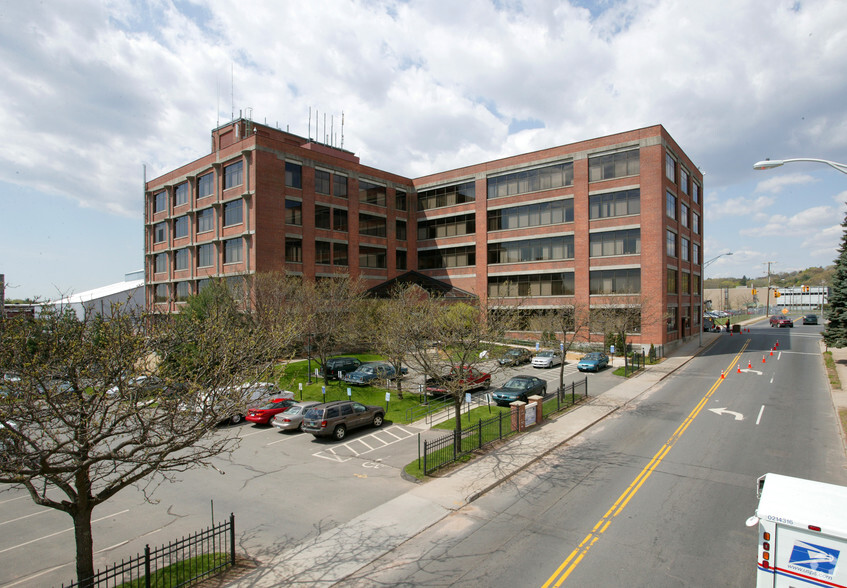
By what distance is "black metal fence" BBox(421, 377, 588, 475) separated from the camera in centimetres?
1560

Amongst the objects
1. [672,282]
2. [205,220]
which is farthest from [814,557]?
[205,220]

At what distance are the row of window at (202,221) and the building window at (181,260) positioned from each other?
1716 millimetres

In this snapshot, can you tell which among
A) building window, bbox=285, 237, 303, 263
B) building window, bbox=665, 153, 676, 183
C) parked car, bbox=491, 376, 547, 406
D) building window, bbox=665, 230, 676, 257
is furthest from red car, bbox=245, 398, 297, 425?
building window, bbox=665, 153, 676, 183

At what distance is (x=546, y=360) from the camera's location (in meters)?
35.7

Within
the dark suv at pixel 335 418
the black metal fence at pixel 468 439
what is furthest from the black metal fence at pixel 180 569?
the dark suv at pixel 335 418

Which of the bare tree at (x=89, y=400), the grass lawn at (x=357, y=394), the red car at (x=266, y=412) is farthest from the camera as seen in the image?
the grass lawn at (x=357, y=394)

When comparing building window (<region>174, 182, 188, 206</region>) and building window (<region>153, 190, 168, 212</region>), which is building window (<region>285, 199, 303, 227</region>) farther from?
building window (<region>153, 190, 168, 212</region>)

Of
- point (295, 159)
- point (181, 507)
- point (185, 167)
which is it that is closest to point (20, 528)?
point (181, 507)

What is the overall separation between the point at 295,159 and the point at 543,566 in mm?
41828

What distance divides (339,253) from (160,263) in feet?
75.8

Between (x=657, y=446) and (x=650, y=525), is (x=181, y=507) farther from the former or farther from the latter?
(x=657, y=446)

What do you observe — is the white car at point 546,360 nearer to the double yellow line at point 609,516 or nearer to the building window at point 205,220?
the double yellow line at point 609,516

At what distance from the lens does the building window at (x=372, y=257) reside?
166ft

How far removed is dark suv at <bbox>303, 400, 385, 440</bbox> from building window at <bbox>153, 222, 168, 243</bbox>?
141 ft
